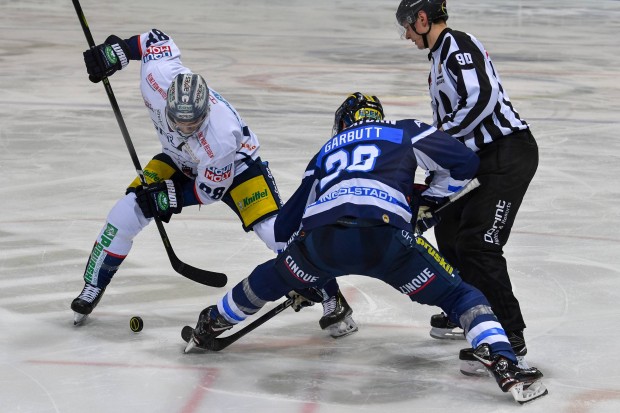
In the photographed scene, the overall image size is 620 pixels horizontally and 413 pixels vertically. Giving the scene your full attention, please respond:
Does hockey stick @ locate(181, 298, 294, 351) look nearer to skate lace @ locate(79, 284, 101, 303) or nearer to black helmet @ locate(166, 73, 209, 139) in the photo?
skate lace @ locate(79, 284, 101, 303)

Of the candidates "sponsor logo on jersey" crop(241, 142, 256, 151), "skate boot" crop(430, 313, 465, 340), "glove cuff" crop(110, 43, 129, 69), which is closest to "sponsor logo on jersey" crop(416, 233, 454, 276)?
"skate boot" crop(430, 313, 465, 340)

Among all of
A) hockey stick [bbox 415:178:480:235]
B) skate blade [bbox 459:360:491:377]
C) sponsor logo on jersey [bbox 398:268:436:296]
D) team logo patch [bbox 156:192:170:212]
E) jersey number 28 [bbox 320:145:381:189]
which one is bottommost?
skate blade [bbox 459:360:491:377]

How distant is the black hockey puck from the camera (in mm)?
4188

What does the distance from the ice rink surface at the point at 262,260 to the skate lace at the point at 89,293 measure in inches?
4.5

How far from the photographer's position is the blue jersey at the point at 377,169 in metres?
3.42

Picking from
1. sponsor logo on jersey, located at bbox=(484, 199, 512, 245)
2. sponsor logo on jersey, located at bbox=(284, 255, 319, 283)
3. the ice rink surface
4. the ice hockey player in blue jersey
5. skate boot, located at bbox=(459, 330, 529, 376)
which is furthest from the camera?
sponsor logo on jersey, located at bbox=(484, 199, 512, 245)

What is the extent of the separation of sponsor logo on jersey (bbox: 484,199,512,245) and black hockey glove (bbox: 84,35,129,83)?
65.7 inches

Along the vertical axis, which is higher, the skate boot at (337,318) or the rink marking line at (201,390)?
the rink marking line at (201,390)

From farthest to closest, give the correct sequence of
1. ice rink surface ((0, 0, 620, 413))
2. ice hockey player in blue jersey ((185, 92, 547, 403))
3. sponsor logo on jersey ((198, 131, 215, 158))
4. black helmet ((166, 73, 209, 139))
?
sponsor logo on jersey ((198, 131, 215, 158)) → black helmet ((166, 73, 209, 139)) → ice rink surface ((0, 0, 620, 413)) → ice hockey player in blue jersey ((185, 92, 547, 403))

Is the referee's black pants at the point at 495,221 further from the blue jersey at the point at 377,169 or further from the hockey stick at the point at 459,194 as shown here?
the blue jersey at the point at 377,169

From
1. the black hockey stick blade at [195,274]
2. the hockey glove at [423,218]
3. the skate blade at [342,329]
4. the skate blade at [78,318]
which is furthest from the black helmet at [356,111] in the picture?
the skate blade at [78,318]

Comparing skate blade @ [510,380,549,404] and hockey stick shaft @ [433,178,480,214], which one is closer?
skate blade @ [510,380,549,404]

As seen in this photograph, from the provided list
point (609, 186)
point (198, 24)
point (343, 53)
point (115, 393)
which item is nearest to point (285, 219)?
point (115, 393)

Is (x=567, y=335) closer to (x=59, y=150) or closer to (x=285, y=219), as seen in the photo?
(x=285, y=219)
